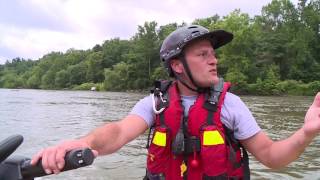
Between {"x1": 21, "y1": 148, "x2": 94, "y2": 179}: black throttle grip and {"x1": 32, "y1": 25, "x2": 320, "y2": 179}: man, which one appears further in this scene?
{"x1": 32, "y1": 25, "x2": 320, "y2": 179}: man

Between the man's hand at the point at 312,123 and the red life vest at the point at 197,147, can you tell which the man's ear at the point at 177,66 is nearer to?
the red life vest at the point at 197,147

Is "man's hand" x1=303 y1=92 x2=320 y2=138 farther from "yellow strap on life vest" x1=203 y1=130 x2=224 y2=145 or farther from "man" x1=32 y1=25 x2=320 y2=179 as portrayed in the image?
"yellow strap on life vest" x1=203 y1=130 x2=224 y2=145

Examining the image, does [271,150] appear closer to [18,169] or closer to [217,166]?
[217,166]

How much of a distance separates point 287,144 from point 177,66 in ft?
3.19

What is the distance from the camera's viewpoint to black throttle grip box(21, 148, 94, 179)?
4.83 ft

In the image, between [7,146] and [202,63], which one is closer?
[7,146]

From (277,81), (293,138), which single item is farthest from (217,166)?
(277,81)

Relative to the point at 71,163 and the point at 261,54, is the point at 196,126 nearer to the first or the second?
the point at 71,163

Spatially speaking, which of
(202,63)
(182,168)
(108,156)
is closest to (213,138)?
(182,168)

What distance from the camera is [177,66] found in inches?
133

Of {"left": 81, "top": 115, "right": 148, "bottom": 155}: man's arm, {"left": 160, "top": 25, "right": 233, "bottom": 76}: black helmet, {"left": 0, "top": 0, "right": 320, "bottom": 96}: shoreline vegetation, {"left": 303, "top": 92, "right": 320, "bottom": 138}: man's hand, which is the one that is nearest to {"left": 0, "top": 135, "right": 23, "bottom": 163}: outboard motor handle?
{"left": 81, "top": 115, "right": 148, "bottom": 155}: man's arm

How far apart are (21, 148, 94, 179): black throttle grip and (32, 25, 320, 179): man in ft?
3.89

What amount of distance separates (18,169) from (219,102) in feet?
5.69

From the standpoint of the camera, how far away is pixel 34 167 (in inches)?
63.2
